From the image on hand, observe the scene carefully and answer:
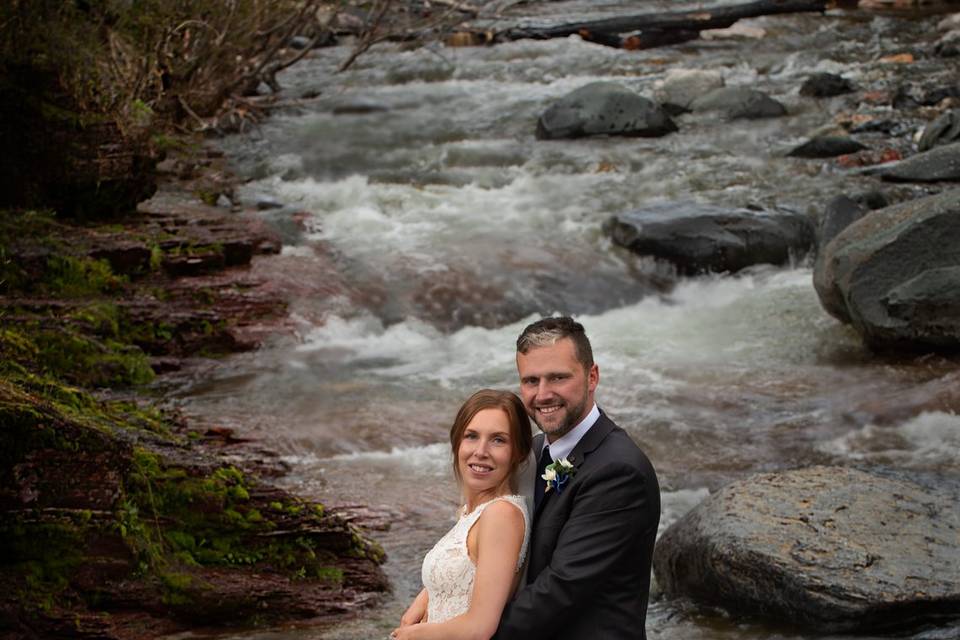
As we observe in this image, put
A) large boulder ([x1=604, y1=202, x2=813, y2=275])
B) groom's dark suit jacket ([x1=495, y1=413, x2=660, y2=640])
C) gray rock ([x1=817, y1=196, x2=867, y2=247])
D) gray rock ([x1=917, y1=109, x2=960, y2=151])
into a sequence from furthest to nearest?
gray rock ([x1=917, y1=109, x2=960, y2=151]) < large boulder ([x1=604, y1=202, x2=813, y2=275]) < gray rock ([x1=817, y1=196, x2=867, y2=247]) < groom's dark suit jacket ([x1=495, y1=413, x2=660, y2=640])

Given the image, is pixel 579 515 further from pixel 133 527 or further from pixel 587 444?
pixel 133 527

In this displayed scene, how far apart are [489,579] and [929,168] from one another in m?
12.2

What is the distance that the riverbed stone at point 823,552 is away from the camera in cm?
575

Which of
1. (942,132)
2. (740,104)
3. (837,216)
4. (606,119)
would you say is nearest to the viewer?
(837,216)

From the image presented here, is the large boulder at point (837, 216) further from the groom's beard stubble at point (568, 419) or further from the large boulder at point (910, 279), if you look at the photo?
the groom's beard stubble at point (568, 419)

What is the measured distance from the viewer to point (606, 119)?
17.6 meters

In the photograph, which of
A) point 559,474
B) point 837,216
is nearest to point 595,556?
→ point 559,474

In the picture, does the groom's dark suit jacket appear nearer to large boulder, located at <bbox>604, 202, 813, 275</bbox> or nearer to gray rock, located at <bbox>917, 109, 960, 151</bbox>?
large boulder, located at <bbox>604, 202, 813, 275</bbox>

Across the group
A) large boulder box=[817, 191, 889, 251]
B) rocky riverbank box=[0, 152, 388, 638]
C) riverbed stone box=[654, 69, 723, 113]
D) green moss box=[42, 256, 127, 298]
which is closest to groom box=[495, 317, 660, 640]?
rocky riverbank box=[0, 152, 388, 638]

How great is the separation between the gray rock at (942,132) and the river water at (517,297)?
2.61 ft

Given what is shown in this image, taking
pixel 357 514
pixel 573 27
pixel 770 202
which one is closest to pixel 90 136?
pixel 357 514

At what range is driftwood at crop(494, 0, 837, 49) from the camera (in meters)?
22.9

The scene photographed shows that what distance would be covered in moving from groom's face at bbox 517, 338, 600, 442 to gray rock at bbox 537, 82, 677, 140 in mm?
14126

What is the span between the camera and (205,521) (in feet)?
19.2
